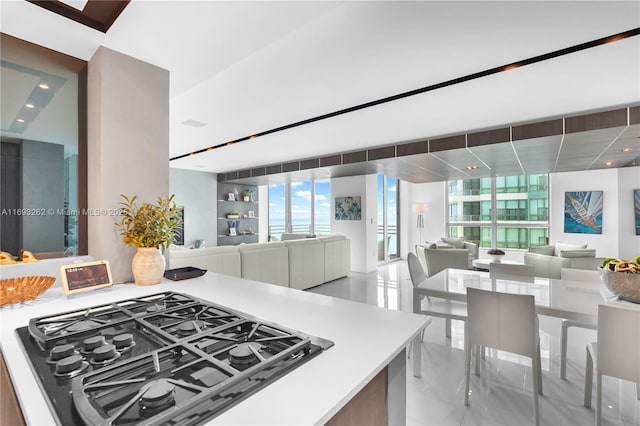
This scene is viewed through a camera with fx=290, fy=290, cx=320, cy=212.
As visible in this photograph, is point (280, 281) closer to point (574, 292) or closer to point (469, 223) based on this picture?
point (574, 292)

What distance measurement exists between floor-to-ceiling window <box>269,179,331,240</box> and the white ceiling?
498cm

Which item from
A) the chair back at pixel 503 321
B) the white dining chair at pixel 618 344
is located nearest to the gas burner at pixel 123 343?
the chair back at pixel 503 321

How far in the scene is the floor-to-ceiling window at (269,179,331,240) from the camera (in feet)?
28.4

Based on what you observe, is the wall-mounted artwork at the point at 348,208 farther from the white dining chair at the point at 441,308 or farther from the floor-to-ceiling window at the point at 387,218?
the white dining chair at the point at 441,308

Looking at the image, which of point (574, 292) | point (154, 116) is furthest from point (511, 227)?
point (154, 116)

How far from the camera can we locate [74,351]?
80 centimetres

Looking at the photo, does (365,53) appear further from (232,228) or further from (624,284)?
(232,228)

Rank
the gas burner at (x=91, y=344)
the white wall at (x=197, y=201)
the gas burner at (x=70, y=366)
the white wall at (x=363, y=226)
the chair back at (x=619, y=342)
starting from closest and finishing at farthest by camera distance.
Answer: the gas burner at (x=70, y=366) → the gas burner at (x=91, y=344) → the chair back at (x=619, y=342) → the white wall at (x=363, y=226) → the white wall at (x=197, y=201)

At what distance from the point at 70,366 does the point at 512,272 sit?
327cm

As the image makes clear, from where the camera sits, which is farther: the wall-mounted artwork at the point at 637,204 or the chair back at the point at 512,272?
the wall-mounted artwork at the point at 637,204

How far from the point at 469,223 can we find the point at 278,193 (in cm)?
588

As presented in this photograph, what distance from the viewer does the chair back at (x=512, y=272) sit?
270 centimetres

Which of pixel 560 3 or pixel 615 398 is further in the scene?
pixel 615 398

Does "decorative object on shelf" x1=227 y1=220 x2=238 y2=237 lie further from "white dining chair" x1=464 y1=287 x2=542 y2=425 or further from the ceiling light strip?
"white dining chair" x1=464 y1=287 x2=542 y2=425
